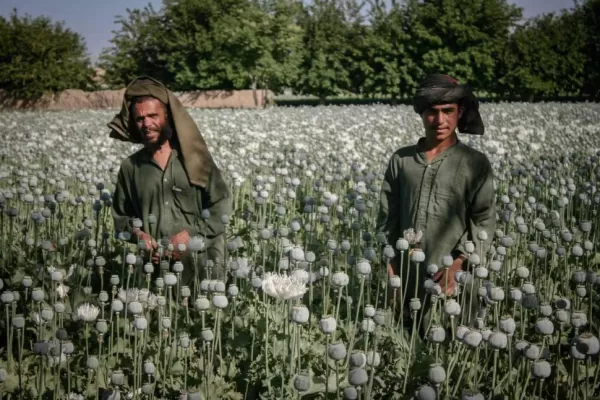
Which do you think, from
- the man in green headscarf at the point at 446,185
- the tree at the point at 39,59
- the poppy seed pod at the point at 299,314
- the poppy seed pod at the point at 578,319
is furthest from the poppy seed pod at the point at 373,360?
the tree at the point at 39,59

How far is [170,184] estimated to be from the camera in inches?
150

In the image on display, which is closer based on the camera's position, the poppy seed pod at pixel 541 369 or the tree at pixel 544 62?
the poppy seed pod at pixel 541 369

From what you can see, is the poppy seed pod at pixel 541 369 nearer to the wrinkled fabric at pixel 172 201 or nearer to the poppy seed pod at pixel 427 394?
the poppy seed pod at pixel 427 394

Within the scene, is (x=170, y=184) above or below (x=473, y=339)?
above

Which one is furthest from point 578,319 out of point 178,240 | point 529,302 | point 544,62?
point 544,62

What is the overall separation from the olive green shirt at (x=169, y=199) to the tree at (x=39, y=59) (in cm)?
3945

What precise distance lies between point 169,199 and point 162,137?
0.39 m

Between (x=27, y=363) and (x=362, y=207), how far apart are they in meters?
2.14

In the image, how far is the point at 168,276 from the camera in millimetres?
2738

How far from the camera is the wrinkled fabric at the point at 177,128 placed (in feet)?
11.9

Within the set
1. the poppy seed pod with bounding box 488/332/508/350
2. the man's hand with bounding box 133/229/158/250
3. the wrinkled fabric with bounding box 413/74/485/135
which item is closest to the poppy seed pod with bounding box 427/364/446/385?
the poppy seed pod with bounding box 488/332/508/350

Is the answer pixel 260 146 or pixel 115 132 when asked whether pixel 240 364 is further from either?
pixel 260 146

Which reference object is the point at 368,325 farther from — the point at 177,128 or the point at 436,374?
the point at 177,128

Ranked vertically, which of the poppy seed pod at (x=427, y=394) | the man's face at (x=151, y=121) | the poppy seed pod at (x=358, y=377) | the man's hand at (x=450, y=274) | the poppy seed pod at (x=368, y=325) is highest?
the man's face at (x=151, y=121)
